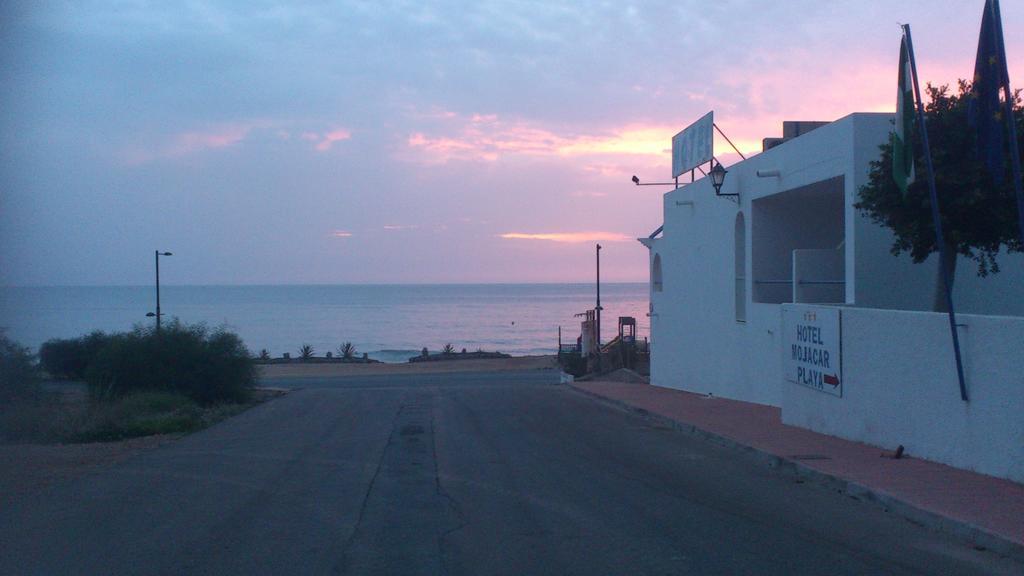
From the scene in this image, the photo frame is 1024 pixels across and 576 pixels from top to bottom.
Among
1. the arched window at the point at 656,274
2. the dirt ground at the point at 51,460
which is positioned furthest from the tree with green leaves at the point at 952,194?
the arched window at the point at 656,274

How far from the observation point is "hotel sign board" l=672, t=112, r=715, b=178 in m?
26.9

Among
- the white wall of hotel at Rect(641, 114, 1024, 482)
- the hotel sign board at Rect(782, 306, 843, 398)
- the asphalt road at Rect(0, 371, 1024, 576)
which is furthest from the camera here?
the hotel sign board at Rect(782, 306, 843, 398)

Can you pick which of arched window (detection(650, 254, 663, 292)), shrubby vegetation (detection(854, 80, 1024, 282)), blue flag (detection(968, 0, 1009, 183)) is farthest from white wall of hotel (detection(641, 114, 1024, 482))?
blue flag (detection(968, 0, 1009, 183))

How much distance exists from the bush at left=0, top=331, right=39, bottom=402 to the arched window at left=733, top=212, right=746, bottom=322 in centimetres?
1800

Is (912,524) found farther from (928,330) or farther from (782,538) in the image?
(928,330)

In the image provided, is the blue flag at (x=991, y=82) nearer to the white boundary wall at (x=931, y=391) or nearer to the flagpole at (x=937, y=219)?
the flagpole at (x=937, y=219)

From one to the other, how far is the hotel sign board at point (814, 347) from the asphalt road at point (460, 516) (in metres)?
2.25

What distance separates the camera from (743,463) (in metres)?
14.1

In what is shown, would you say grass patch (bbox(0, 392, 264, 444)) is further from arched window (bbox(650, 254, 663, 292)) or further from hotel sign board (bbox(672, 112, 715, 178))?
arched window (bbox(650, 254, 663, 292))

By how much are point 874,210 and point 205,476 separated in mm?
11521

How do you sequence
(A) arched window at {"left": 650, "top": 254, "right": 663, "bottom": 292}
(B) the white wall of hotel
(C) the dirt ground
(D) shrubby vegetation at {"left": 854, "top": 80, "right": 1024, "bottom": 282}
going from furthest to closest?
(A) arched window at {"left": 650, "top": 254, "right": 663, "bottom": 292}, (D) shrubby vegetation at {"left": 854, "top": 80, "right": 1024, "bottom": 282}, (C) the dirt ground, (B) the white wall of hotel

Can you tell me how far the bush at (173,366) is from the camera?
2738cm

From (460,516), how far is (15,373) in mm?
18261

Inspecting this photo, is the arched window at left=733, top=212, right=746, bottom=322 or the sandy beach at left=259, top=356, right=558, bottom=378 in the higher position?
the arched window at left=733, top=212, right=746, bottom=322
